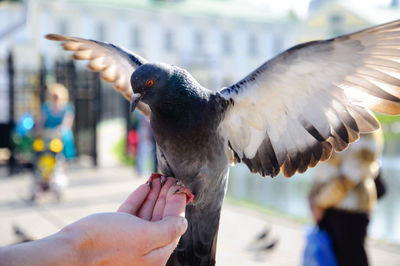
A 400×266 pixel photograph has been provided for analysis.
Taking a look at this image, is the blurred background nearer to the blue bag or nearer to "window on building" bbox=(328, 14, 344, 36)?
"window on building" bbox=(328, 14, 344, 36)

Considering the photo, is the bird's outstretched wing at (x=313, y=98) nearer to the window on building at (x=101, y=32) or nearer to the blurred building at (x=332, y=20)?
the blurred building at (x=332, y=20)

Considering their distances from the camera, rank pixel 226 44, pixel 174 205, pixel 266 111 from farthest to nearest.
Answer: pixel 226 44 < pixel 266 111 < pixel 174 205

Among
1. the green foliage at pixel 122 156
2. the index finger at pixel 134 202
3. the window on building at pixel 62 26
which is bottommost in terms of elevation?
the green foliage at pixel 122 156

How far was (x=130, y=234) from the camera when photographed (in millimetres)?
1340

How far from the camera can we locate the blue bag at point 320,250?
330cm

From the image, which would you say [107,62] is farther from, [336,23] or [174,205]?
[336,23]

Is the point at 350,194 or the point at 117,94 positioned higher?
the point at 350,194

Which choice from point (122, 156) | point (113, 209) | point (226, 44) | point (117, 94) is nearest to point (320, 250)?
point (113, 209)

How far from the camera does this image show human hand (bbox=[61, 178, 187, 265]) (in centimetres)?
127

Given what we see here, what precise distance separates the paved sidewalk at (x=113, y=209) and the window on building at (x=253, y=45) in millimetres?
29657

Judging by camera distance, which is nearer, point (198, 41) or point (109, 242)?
point (109, 242)

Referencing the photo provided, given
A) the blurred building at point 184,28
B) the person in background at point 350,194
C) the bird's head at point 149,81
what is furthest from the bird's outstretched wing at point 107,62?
the blurred building at point 184,28

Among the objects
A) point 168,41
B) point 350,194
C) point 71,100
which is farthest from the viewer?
point 168,41

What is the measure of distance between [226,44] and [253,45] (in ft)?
9.07
